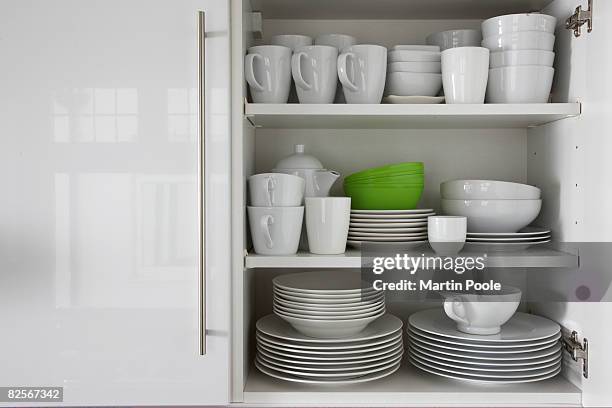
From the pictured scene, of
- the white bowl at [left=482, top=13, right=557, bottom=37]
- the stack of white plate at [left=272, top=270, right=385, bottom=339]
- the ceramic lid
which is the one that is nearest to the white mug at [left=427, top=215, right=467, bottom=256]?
the stack of white plate at [left=272, top=270, right=385, bottom=339]

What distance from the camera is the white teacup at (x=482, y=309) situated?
129 centimetres

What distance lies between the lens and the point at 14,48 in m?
1.14

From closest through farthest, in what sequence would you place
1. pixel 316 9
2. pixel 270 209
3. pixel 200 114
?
pixel 200 114
pixel 270 209
pixel 316 9

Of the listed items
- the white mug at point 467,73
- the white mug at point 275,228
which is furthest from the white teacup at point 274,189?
the white mug at point 467,73

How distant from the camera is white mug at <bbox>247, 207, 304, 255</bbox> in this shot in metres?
1.23

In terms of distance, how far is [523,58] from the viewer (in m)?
1.25

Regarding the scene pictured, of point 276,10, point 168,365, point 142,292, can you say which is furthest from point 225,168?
point 276,10

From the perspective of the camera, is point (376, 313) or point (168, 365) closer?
point (168, 365)

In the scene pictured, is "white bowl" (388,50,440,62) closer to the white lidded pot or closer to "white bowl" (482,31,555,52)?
"white bowl" (482,31,555,52)

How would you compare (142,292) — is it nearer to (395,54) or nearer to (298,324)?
(298,324)

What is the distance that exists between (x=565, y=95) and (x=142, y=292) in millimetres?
923

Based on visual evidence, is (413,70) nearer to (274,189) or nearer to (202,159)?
(274,189)

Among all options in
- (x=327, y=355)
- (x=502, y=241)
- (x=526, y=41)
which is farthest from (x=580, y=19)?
(x=327, y=355)

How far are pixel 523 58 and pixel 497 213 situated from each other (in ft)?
1.03
